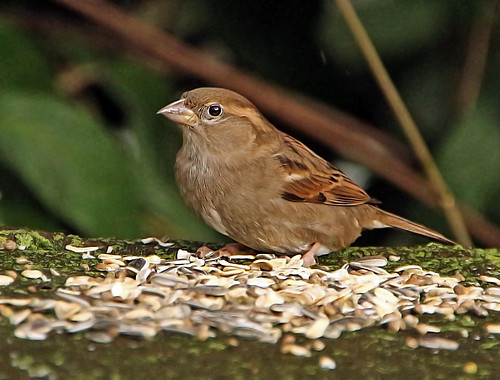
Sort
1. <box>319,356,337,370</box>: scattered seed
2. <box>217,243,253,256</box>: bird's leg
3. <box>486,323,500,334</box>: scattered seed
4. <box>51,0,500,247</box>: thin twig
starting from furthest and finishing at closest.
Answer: <box>51,0,500,247</box>: thin twig
<box>217,243,253,256</box>: bird's leg
<box>486,323,500,334</box>: scattered seed
<box>319,356,337,370</box>: scattered seed

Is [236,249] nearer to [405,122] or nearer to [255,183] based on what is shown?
[255,183]

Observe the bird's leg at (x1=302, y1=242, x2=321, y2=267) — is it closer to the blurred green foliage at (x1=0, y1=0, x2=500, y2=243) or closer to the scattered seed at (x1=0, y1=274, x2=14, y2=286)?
the blurred green foliage at (x1=0, y1=0, x2=500, y2=243)

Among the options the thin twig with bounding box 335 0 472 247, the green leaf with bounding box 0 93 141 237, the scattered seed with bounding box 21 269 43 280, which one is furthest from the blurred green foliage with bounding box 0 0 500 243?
the scattered seed with bounding box 21 269 43 280

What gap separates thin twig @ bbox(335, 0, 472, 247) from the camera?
4.14 m

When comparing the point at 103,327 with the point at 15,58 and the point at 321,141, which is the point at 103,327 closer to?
the point at 15,58

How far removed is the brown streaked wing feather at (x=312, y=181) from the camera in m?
3.55

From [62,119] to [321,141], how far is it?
4.07ft

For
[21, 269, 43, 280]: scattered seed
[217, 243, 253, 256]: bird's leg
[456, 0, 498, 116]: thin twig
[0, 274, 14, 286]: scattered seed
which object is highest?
[456, 0, 498, 116]: thin twig

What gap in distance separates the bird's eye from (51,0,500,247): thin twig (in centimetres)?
89

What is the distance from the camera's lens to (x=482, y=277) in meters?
3.09

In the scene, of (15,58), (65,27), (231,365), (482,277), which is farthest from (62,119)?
(231,365)

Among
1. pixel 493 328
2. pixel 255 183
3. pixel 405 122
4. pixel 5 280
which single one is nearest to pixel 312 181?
pixel 255 183

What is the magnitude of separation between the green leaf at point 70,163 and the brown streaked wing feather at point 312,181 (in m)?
0.60

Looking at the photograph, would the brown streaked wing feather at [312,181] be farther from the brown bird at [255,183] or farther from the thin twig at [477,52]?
the thin twig at [477,52]
